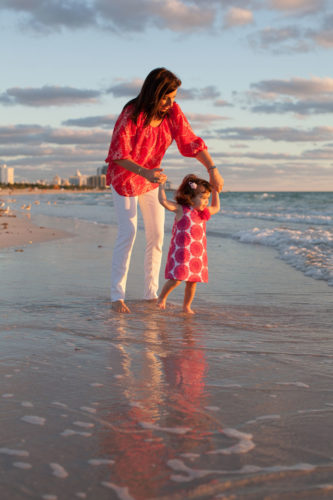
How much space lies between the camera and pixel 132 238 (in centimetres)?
468

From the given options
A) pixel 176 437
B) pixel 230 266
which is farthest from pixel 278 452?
pixel 230 266

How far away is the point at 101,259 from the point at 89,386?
517 centimetres

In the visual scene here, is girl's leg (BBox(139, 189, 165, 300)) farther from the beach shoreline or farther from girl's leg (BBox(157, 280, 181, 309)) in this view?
the beach shoreline

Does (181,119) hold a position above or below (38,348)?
above

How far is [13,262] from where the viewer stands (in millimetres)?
6863

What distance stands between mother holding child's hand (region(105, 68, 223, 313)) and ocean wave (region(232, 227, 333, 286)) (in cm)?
223

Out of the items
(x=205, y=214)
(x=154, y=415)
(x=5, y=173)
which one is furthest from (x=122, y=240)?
(x=5, y=173)

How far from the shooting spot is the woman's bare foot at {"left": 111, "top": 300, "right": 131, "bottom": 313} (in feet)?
14.5

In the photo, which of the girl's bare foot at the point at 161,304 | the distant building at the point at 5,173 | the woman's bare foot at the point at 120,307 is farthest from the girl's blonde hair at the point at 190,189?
the distant building at the point at 5,173

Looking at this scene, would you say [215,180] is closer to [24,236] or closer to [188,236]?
[188,236]

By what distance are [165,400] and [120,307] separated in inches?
84.3

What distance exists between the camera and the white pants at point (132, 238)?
4.62 m

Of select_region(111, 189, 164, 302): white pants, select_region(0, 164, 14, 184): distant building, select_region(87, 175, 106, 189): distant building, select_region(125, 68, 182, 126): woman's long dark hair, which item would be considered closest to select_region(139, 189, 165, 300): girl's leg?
select_region(111, 189, 164, 302): white pants

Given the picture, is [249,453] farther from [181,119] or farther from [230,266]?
[230,266]
